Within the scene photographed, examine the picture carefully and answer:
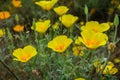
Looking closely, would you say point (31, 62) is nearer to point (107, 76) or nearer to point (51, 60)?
point (51, 60)

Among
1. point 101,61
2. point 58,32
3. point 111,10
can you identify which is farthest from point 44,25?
point 111,10

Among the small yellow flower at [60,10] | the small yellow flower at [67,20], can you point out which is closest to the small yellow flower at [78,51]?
the small yellow flower at [67,20]

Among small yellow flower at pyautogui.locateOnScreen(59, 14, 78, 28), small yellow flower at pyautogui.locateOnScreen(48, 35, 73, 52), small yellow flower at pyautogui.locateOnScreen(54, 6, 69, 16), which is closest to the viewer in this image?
small yellow flower at pyautogui.locateOnScreen(48, 35, 73, 52)

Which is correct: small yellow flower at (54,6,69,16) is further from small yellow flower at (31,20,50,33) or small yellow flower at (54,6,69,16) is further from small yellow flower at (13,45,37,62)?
small yellow flower at (13,45,37,62)

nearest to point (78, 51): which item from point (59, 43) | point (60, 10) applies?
point (59, 43)

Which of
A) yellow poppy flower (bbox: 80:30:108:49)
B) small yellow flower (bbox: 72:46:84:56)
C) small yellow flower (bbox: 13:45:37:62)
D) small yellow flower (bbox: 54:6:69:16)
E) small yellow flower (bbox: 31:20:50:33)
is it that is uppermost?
yellow poppy flower (bbox: 80:30:108:49)

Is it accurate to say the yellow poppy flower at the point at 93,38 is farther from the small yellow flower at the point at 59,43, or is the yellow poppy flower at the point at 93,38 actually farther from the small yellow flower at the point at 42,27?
the small yellow flower at the point at 42,27

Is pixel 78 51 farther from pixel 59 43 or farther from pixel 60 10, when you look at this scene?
pixel 60 10

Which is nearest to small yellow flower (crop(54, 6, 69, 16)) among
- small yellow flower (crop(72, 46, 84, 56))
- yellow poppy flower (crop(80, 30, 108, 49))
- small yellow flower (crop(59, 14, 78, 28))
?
small yellow flower (crop(59, 14, 78, 28))

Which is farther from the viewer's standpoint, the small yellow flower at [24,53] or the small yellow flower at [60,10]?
the small yellow flower at [60,10]

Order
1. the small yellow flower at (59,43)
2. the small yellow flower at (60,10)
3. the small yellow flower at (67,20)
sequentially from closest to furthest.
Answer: the small yellow flower at (59,43) < the small yellow flower at (67,20) < the small yellow flower at (60,10)

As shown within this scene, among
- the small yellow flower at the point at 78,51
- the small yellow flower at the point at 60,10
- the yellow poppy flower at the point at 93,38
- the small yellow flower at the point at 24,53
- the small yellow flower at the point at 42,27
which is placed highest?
the yellow poppy flower at the point at 93,38
